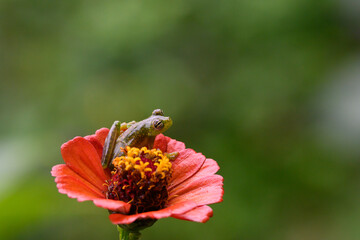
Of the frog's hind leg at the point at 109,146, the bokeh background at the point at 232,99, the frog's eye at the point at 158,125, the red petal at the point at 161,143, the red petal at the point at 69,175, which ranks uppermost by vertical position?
the bokeh background at the point at 232,99

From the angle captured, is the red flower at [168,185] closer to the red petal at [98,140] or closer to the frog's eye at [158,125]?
the red petal at [98,140]

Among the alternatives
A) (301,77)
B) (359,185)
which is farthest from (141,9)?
(359,185)

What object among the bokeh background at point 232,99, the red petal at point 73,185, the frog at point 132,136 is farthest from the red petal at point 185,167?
the bokeh background at point 232,99

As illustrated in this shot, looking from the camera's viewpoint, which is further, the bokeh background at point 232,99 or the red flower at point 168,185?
the bokeh background at point 232,99

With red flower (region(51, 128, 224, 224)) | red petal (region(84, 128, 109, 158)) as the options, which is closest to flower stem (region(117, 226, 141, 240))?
red flower (region(51, 128, 224, 224))

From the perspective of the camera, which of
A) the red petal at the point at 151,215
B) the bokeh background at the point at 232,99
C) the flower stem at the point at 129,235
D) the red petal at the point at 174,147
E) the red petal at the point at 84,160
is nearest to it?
the red petal at the point at 151,215

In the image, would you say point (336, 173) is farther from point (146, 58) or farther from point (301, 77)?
point (146, 58)

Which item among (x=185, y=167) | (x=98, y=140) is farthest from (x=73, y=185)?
(x=185, y=167)

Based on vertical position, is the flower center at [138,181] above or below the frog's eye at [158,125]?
below
